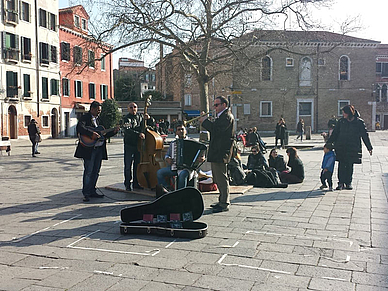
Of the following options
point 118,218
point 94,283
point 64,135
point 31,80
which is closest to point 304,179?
point 118,218

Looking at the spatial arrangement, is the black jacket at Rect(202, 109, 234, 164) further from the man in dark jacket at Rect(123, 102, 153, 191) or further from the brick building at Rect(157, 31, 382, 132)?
the brick building at Rect(157, 31, 382, 132)

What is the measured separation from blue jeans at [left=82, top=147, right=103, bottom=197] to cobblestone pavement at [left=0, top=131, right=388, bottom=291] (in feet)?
0.97

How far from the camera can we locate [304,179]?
11.0 metres

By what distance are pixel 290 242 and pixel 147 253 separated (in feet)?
5.56

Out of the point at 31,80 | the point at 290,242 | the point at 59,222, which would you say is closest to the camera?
the point at 290,242

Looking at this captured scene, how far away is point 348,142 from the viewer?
9.21 m

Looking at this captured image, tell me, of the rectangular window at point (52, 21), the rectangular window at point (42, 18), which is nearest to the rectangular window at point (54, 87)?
the rectangular window at point (52, 21)

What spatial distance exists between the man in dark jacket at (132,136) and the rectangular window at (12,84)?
28.7m

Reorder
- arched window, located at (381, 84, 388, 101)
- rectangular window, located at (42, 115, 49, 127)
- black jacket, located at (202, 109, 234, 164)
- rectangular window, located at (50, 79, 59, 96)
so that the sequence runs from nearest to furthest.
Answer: black jacket, located at (202, 109, 234, 164) → rectangular window, located at (42, 115, 49, 127) → rectangular window, located at (50, 79, 59, 96) → arched window, located at (381, 84, 388, 101)

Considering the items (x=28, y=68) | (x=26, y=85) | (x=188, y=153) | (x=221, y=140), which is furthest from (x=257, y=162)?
(x=28, y=68)

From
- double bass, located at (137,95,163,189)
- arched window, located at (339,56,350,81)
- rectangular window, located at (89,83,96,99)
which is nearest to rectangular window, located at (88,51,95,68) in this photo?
double bass, located at (137,95,163,189)

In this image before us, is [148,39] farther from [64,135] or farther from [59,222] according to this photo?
[64,135]

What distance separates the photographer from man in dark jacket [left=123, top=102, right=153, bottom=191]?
8594mm

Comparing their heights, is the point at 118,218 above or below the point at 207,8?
below
